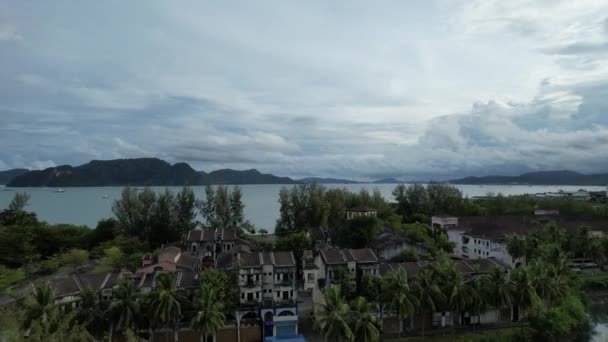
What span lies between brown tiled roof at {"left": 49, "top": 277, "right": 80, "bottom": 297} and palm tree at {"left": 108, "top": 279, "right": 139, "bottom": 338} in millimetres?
4017

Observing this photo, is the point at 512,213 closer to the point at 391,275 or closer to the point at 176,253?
the point at 391,275

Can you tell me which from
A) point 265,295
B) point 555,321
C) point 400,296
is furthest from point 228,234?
point 555,321

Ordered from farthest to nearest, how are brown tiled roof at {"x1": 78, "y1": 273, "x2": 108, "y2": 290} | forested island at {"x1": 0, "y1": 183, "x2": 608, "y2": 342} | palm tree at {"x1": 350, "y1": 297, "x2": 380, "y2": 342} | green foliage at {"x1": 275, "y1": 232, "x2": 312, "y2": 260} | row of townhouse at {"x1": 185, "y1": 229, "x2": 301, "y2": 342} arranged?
green foliage at {"x1": 275, "y1": 232, "x2": 312, "y2": 260}
row of townhouse at {"x1": 185, "y1": 229, "x2": 301, "y2": 342}
brown tiled roof at {"x1": 78, "y1": 273, "x2": 108, "y2": 290}
forested island at {"x1": 0, "y1": 183, "x2": 608, "y2": 342}
palm tree at {"x1": 350, "y1": 297, "x2": 380, "y2": 342}

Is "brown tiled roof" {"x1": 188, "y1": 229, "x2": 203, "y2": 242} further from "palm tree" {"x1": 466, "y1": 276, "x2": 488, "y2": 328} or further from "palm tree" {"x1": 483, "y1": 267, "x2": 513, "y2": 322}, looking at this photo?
"palm tree" {"x1": 483, "y1": 267, "x2": 513, "y2": 322}

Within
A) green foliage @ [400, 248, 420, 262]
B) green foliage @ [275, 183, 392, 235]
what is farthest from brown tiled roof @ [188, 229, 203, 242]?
green foliage @ [400, 248, 420, 262]

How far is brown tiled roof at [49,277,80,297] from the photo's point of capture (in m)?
22.0

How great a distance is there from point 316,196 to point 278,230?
6.44 metres

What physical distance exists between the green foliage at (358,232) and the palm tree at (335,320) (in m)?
19.9

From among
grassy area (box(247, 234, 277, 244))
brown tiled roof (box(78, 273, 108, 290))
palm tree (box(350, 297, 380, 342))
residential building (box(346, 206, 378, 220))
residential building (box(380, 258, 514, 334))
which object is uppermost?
residential building (box(346, 206, 378, 220))

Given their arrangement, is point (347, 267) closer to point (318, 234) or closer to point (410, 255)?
point (410, 255)

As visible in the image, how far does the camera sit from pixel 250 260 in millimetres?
25766

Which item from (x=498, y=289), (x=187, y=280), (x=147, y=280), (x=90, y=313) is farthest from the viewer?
(x=147, y=280)

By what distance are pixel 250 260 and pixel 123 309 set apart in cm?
834

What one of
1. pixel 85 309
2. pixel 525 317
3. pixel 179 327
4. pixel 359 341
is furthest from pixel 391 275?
pixel 85 309
